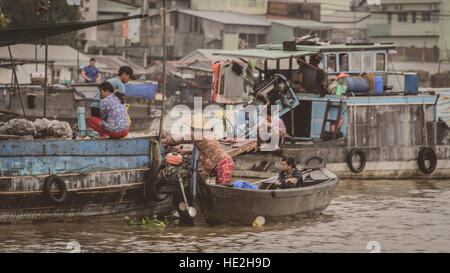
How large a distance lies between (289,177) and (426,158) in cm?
703

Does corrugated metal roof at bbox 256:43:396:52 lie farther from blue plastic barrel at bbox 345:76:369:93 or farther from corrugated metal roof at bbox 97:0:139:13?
corrugated metal roof at bbox 97:0:139:13

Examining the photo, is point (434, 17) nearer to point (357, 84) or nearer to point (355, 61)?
point (355, 61)

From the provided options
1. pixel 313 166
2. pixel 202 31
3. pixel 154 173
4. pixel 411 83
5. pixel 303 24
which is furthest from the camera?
pixel 303 24

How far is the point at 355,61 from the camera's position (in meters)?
17.8

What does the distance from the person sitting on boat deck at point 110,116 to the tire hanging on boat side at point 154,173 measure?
52 cm

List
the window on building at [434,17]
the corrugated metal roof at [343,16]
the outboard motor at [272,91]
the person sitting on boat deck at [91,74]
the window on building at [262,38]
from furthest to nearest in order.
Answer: the corrugated metal roof at [343,16] → the window on building at [262,38] → the window on building at [434,17] → the person sitting on boat deck at [91,74] → the outboard motor at [272,91]

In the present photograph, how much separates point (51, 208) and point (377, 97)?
8.72m

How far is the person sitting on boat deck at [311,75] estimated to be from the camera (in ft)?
55.5

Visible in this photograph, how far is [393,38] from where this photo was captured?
54.3m

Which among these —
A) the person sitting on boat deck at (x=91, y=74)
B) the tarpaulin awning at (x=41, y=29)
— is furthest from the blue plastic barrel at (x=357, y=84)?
the person sitting on boat deck at (x=91, y=74)

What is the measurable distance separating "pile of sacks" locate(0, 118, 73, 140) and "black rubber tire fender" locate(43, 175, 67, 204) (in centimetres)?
78

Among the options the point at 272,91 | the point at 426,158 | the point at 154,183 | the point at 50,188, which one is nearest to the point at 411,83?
the point at 426,158

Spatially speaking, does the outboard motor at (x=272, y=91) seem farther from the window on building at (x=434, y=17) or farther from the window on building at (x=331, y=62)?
the window on building at (x=434, y=17)
